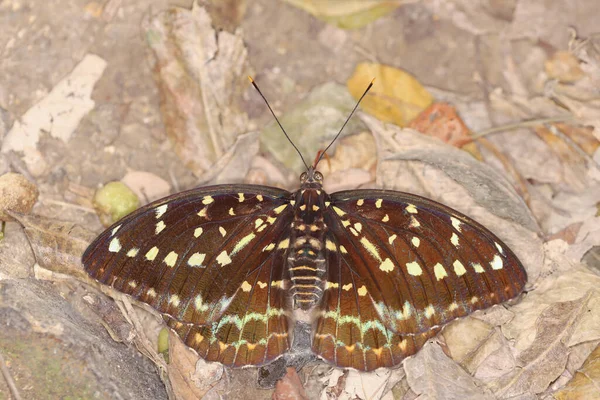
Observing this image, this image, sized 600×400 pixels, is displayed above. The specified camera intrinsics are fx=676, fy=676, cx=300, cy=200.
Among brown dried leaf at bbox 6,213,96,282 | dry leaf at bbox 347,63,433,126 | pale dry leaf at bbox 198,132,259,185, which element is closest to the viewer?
brown dried leaf at bbox 6,213,96,282

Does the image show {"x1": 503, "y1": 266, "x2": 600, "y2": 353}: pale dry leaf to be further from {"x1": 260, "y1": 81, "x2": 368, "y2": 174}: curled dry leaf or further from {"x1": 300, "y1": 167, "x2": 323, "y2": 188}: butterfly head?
{"x1": 260, "y1": 81, "x2": 368, "y2": 174}: curled dry leaf

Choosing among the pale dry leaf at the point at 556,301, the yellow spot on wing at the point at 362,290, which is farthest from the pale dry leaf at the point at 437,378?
the yellow spot on wing at the point at 362,290

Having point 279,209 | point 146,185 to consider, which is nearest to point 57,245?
point 146,185

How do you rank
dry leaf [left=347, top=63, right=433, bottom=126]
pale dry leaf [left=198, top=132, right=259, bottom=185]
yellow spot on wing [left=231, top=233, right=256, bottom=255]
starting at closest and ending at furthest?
1. yellow spot on wing [left=231, top=233, right=256, bottom=255]
2. pale dry leaf [left=198, top=132, right=259, bottom=185]
3. dry leaf [left=347, top=63, right=433, bottom=126]

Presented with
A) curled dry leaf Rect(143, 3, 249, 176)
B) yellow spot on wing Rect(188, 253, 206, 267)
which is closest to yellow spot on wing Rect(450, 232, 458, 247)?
yellow spot on wing Rect(188, 253, 206, 267)

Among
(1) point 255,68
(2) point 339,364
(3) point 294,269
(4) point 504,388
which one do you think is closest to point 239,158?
(1) point 255,68

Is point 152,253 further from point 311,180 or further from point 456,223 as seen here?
point 456,223
